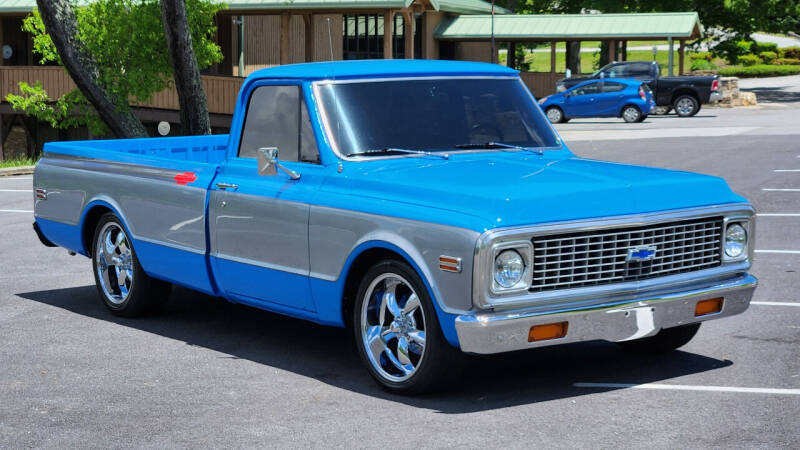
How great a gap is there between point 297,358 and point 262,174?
4.10 ft

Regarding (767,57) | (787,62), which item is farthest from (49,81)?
(787,62)

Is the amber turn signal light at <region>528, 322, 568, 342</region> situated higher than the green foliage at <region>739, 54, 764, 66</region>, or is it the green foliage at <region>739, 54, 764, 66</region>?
the green foliage at <region>739, 54, 764, 66</region>

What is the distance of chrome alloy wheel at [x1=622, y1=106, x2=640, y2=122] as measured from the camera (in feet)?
121

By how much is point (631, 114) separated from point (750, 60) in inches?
1507

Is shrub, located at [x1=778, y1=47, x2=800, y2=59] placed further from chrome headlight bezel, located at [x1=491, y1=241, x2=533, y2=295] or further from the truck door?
chrome headlight bezel, located at [x1=491, y1=241, x2=533, y2=295]

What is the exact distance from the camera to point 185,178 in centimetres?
821

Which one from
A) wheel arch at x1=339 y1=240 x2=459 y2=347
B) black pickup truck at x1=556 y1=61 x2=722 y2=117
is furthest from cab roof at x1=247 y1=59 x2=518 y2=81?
black pickup truck at x1=556 y1=61 x2=722 y2=117

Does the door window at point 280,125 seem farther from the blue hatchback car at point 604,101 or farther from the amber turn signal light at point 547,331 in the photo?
the blue hatchback car at point 604,101

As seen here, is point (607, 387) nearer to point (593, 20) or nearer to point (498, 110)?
point (498, 110)

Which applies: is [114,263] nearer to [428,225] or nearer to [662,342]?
[428,225]

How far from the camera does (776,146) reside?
2534 cm

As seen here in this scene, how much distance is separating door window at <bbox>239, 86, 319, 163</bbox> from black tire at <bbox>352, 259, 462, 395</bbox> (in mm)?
1065

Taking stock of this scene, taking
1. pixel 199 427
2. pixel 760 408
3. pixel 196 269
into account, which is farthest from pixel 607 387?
pixel 196 269

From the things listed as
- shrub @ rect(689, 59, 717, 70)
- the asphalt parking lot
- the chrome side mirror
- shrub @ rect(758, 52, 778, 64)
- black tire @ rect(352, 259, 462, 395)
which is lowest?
the asphalt parking lot
